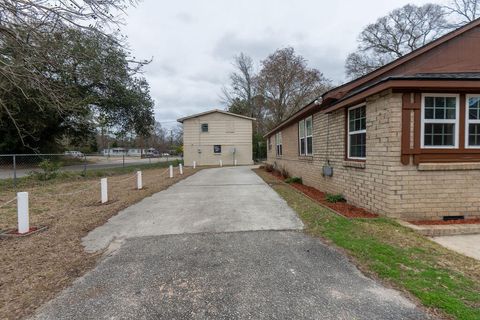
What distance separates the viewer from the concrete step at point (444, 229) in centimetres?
495

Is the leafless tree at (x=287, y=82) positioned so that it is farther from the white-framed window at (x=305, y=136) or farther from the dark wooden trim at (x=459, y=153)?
the dark wooden trim at (x=459, y=153)

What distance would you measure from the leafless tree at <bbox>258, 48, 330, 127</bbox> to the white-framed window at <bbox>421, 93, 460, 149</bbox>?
1103 inches

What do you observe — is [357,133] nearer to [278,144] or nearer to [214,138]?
[278,144]

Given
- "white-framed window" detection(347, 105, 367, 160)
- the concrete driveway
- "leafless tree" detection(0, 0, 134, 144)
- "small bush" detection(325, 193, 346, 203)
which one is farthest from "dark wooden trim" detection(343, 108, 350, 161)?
"leafless tree" detection(0, 0, 134, 144)

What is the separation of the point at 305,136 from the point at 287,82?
2338 centimetres

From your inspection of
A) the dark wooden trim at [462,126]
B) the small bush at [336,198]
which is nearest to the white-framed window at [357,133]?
the small bush at [336,198]

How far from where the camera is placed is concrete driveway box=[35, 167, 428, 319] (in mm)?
2602

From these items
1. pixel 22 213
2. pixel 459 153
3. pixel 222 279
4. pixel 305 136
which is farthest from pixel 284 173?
pixel 222 279

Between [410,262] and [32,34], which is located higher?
[32,34]

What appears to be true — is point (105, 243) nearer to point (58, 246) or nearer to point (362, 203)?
point (58, 246)

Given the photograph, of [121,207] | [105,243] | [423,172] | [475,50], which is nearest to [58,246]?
[105,243]

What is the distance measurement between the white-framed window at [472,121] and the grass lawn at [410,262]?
254cm

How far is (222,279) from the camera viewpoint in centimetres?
324

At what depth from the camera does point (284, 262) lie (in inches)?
147
